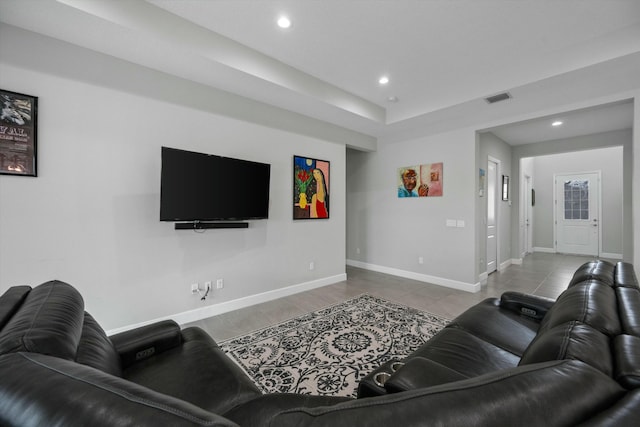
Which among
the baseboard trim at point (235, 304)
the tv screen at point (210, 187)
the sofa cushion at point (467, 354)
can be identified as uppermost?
the tv screen at point (210, 187)

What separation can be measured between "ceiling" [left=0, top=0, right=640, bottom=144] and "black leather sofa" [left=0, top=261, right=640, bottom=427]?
2.17 m

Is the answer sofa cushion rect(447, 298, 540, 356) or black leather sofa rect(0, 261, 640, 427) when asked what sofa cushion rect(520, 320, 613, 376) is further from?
sofa cushion rect(447, 298, 540, 356)

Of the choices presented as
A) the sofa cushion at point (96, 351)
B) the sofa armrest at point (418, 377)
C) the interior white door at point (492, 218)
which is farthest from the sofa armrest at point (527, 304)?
the interior white door at point (492, 218)

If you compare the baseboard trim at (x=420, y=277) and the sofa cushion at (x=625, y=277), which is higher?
the sofa cushion at (x=625, y=277)

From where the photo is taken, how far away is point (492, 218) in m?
5.36

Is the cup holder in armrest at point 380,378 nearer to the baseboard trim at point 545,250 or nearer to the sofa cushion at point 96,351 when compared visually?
the sofa cushion at point 96,351

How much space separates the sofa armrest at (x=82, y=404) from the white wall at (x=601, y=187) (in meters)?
9.99

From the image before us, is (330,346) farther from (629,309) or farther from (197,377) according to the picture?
(629,309)

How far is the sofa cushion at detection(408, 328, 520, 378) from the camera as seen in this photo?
1428 millimetres

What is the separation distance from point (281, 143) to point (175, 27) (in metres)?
1.77

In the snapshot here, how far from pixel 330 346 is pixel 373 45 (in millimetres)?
3065

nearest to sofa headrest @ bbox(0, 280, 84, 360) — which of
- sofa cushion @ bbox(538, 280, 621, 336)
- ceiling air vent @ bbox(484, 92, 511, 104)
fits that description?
sofa cushion @ bbox(538, 280, 621, 336)

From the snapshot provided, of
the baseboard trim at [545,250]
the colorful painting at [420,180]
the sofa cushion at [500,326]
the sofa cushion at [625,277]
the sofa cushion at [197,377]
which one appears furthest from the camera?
the baseboard trim at [545,250]

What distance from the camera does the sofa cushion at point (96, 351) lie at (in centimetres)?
107
